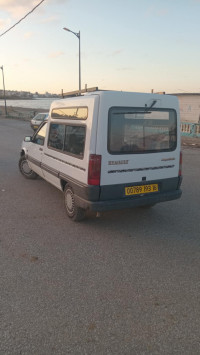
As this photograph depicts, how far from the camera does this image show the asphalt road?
2.22 m

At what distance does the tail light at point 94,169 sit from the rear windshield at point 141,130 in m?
0.25

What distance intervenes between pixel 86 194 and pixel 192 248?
1.70 m

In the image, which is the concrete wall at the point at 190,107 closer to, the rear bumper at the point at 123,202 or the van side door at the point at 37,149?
the van side door at the point at 37,149

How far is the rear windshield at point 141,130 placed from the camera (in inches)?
151

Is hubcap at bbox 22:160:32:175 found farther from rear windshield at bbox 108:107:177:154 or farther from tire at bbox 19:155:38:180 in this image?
rear windshield at bbox 108:107:177:154

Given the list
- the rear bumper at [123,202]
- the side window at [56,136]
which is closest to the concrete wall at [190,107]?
the side window at [56,136]

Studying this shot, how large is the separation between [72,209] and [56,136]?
57.6 inches

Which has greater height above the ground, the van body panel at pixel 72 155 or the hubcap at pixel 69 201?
the van body panel at pixel 72 155

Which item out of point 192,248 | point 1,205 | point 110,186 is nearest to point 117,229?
point 110,186

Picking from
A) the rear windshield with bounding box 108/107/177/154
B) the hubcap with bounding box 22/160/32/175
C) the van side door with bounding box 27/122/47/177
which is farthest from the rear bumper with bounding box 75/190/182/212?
the hubcap with bounding box 22/160/32/175

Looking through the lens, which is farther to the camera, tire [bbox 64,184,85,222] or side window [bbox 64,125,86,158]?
tire [bbox 64,184,85,222]

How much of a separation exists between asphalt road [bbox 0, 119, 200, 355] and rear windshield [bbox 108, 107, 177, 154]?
1324 millimetres

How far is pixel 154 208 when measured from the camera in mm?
5199

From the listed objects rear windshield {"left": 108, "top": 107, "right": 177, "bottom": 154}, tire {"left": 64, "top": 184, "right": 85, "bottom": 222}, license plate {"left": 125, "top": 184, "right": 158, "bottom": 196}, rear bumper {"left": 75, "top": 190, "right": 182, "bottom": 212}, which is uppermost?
rear windshield {"left": 108, "top": 107, "right": 177, "bottom": 154}
